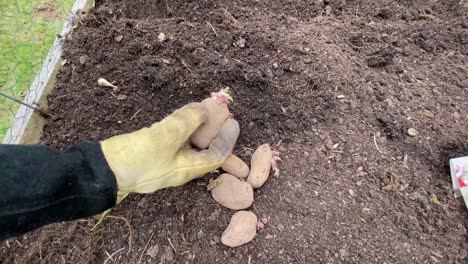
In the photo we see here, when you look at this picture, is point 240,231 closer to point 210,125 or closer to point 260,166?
point 260,166

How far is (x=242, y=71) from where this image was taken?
2215mm

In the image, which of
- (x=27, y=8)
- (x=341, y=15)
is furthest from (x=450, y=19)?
(x=27, y=8)

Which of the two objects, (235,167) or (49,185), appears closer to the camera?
(49,185)

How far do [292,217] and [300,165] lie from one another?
27cm

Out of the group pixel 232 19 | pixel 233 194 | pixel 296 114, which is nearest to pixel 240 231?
pixel 233 194

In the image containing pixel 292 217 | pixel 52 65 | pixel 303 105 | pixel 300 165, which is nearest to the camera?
pixel 292 217

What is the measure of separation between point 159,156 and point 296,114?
0.83 meters

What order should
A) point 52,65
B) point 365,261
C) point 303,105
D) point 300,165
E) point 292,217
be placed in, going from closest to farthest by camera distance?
point 365,261, point 292,217, point 300,165, point 303,105, point 52,65

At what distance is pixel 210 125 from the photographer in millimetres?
1815

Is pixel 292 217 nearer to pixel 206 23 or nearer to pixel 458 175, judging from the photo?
pixel 458 175

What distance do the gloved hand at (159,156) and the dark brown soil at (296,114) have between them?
216mm

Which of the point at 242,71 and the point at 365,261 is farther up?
the point at 242,71

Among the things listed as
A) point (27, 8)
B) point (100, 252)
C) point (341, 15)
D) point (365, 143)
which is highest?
point (341, 15)

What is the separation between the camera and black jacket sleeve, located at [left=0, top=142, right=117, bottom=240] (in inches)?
52.2
